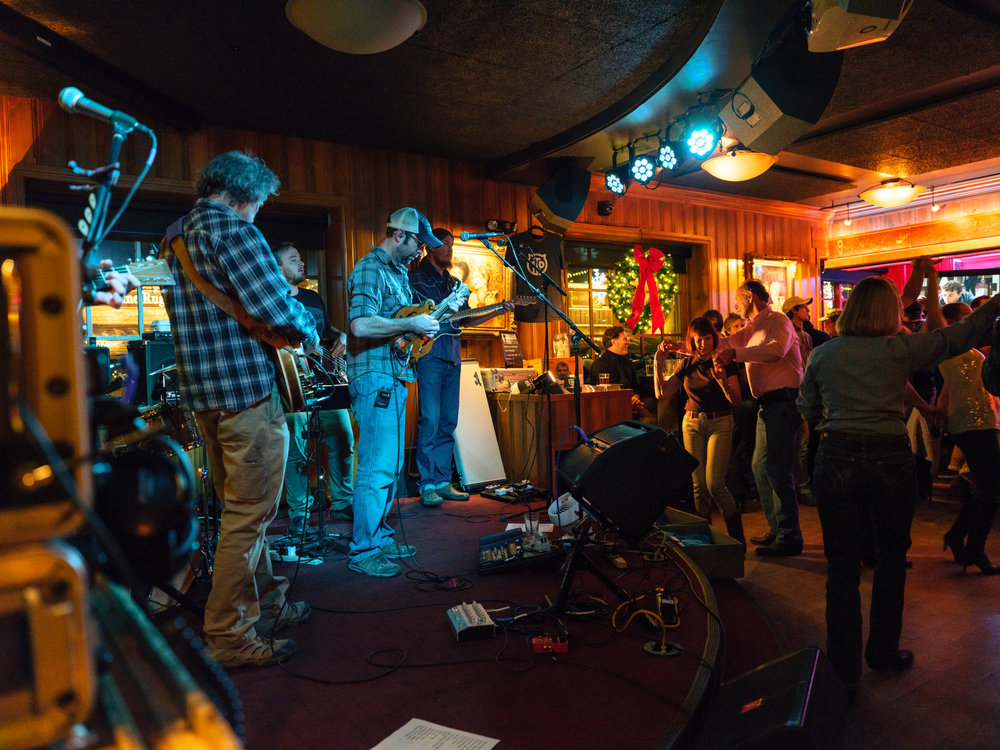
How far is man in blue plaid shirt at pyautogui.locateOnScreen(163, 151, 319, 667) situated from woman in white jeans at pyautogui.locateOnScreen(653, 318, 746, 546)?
2.76 meters

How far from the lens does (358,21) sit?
336 cm

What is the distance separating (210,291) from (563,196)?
4988 mm

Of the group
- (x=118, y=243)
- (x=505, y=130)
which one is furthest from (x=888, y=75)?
(x=118, y=243)

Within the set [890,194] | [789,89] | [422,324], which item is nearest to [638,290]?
[890,194]

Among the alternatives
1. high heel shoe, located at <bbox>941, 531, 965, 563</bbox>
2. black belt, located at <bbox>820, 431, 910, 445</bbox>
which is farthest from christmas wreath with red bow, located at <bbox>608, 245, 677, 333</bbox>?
black belt, located at <bbox>820, 431, 910, 445</bbox>

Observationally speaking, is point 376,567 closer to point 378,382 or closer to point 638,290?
point 378,382

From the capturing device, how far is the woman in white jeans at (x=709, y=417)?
394cm

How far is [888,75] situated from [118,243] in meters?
6.20

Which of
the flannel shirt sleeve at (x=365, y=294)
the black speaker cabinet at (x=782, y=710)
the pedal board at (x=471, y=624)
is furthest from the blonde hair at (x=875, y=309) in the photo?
the flannel shirt sleeve at (x=365, y=294)

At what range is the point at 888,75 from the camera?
4.55 meters

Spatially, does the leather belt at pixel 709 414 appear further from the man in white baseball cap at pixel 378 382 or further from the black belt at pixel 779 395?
the man in white baseball cap at pixel 378 382

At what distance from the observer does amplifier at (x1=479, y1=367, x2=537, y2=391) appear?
6039 millimetres

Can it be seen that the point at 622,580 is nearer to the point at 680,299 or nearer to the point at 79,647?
the point at 79,647

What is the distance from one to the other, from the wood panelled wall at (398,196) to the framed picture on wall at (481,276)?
26 cm
